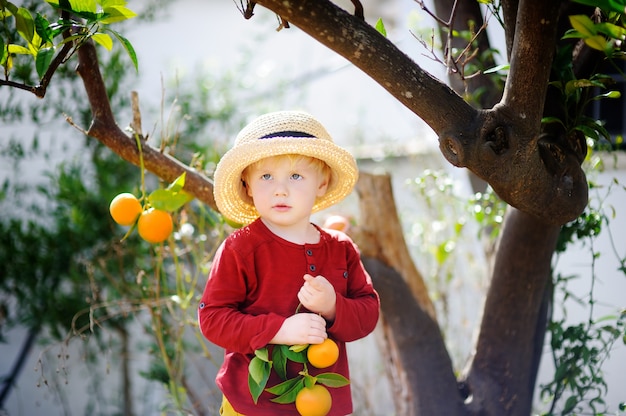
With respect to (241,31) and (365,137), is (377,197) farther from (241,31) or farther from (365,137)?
(241,31)

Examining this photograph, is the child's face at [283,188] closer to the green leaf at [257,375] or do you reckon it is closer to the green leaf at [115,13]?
the green leaf at [257,375]

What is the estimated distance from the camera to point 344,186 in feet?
5.49

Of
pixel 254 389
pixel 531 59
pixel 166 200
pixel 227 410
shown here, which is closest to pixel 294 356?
pixel 254 389

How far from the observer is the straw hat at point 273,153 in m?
1.48

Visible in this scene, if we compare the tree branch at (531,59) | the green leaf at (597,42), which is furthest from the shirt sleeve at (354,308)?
the green leaf at (597,42)

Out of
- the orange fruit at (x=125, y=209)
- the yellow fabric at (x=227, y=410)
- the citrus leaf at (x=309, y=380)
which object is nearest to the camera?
the citrus leaf at (x=309, y=380)

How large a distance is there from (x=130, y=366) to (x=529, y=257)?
2443mm

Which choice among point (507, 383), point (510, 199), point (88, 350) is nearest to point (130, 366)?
point (88, 350)

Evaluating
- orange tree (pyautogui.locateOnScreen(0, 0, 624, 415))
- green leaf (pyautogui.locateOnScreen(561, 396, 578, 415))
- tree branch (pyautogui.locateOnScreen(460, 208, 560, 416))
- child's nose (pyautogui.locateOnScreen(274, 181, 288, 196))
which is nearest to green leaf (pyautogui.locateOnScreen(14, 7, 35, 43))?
orange tree (pyautogui.locateOnScreen(0, 0, 624, 415))

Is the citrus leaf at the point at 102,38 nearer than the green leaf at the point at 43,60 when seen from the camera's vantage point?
No

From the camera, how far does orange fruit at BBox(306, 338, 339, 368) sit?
54.6 inches

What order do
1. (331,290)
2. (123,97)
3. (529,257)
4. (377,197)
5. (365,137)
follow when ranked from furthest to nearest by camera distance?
(365,137) → (123,97) → (377,197) → (529,257) → (331,290)

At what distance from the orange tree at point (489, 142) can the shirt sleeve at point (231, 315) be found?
47 centimetres

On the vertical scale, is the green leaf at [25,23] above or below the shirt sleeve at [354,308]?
above
